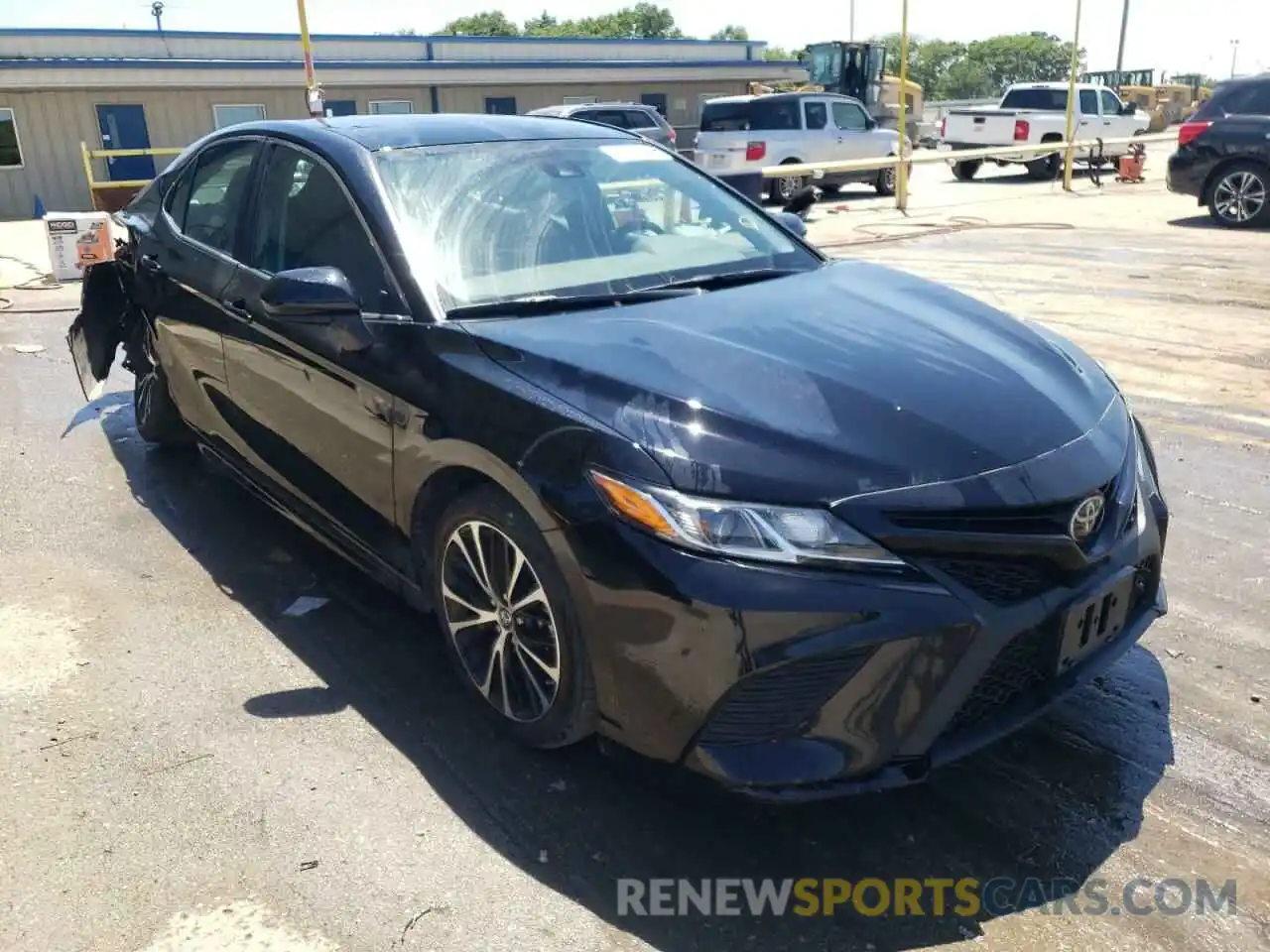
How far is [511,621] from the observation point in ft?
9.48

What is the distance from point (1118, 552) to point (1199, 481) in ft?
8.75

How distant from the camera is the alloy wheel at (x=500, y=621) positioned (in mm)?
2771

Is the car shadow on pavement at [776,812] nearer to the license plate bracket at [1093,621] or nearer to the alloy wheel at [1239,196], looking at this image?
the license plate bracket at [1093,621]

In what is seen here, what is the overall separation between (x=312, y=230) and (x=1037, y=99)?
2207cm

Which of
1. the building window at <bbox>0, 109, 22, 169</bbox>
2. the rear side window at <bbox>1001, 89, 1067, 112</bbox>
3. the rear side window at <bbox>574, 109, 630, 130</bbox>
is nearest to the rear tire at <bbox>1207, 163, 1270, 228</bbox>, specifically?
the rear side window at <bbox>574, 109, 630, 130</bbox>

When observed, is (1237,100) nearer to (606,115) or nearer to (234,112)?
(606,115)

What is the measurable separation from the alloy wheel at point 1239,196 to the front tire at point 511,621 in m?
13.2

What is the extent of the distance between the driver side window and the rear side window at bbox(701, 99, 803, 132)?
16196 mm

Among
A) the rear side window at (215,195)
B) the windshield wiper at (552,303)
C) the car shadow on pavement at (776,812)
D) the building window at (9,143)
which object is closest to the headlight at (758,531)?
the car shadow on pavement at (776,812)

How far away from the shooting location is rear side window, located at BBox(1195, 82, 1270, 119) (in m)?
12.8

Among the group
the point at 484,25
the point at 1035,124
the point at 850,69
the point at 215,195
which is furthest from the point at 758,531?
the point at 484,25

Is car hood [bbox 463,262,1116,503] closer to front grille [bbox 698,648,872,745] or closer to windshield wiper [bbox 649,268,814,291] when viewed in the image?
windshield wiper [bbox 649,268,814,291]

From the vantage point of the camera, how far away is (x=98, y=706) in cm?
334

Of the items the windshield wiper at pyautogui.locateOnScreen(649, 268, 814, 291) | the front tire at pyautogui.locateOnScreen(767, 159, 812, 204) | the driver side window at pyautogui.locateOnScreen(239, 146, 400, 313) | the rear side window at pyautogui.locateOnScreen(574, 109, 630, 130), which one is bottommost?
the front tire at pyautogui.locateOnScreen(767, 159, 812, 204)
